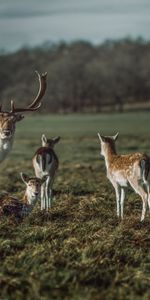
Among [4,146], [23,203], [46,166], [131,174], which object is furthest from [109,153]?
[23,203]

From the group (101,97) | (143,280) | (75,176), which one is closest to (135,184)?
(143,280)

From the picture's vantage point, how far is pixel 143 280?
22.5 feet

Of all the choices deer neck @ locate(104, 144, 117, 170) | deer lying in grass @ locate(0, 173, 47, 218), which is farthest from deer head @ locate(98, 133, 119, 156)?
deer lying in grass @ locate(0, 173, 47, 218)

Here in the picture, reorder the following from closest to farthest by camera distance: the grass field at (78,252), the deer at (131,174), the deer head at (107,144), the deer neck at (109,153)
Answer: the grass field at (78,252) → the deer at (131,174) → the deer neck at (109,153) → the deer head at (107,144)

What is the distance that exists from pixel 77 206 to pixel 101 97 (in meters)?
80.3

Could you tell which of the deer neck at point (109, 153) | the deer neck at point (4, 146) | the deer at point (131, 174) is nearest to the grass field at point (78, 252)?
the deer at point (131, 174)

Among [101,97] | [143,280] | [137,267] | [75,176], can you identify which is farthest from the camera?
[101,97]

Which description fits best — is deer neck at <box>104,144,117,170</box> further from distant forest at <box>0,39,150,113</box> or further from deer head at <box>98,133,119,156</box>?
distant forest at <box>0,39,150,113</box>

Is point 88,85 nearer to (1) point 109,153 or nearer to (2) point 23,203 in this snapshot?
(1) point 109,153

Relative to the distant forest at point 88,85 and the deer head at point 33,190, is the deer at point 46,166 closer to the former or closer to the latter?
the deer head at point 33,190

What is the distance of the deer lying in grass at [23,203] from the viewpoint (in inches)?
373

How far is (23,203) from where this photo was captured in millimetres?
9805

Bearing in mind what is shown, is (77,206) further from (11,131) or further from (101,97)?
(101,97)

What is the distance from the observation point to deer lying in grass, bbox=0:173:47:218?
9.48 meters
